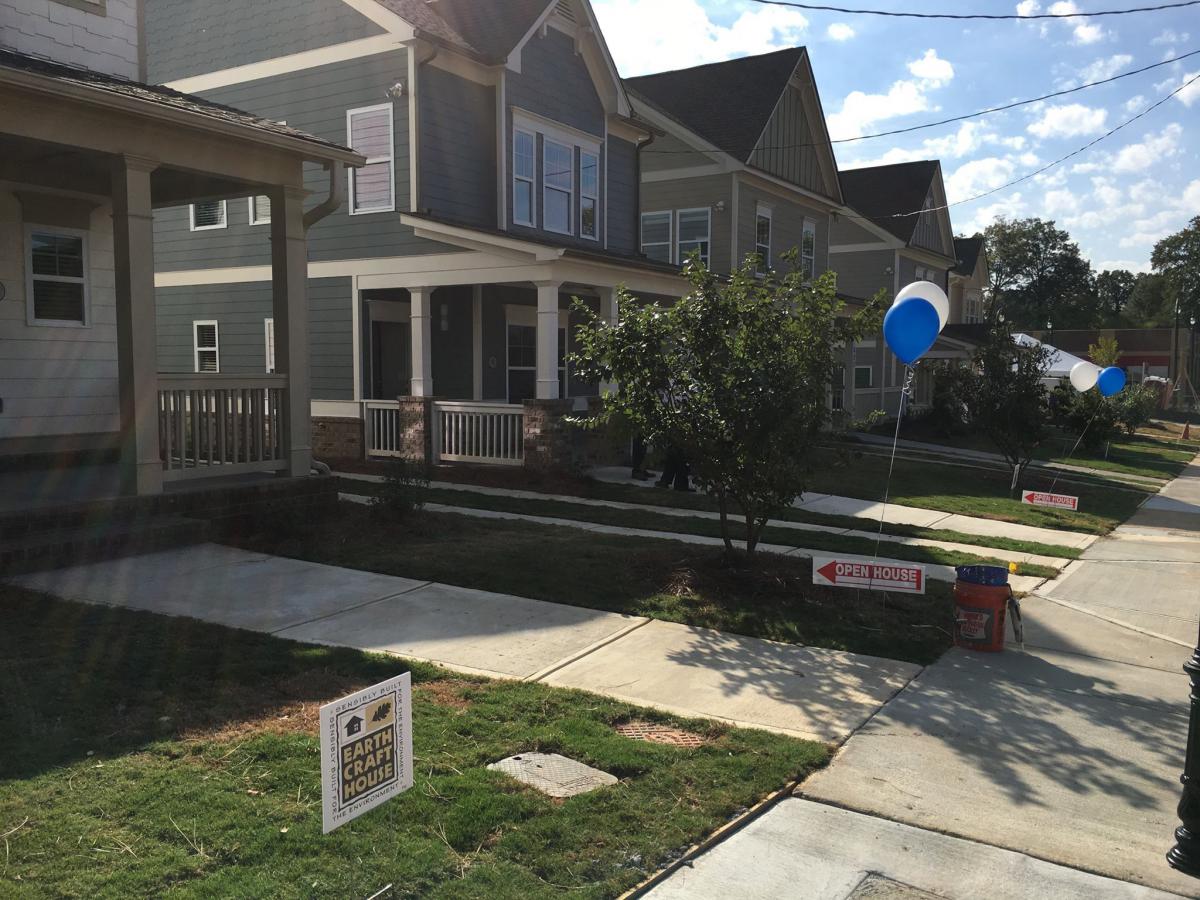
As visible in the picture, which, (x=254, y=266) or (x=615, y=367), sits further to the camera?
(x=254, y=266)

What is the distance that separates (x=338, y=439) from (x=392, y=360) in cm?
214

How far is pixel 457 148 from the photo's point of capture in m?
16.1

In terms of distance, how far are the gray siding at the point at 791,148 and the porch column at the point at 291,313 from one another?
1543 centimetres

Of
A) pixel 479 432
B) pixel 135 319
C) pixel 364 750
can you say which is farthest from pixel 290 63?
pixel 364 750

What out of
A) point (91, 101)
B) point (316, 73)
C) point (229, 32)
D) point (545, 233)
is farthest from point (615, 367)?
point (229, 32)

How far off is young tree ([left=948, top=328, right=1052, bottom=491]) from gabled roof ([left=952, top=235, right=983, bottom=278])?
31729mm

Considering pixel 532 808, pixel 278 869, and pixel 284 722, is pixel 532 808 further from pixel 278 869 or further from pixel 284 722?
pixel 284 722

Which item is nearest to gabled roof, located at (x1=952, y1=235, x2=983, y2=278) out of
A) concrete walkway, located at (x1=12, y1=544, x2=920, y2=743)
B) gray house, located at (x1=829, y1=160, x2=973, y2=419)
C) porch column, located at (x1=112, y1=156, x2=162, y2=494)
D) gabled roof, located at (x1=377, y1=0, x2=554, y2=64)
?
gray house, located at (x1=829, y1=160, x2=973, y2=419)

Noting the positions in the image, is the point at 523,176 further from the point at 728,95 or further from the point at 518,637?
the point at 518,637

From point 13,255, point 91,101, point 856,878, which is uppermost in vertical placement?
point 91,101

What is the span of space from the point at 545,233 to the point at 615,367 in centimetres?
996

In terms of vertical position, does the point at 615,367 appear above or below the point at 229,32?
below

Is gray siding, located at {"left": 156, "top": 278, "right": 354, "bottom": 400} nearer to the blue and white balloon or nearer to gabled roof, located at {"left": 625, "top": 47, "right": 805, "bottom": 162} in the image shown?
the blue and white balloon

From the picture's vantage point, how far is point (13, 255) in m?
11.1
